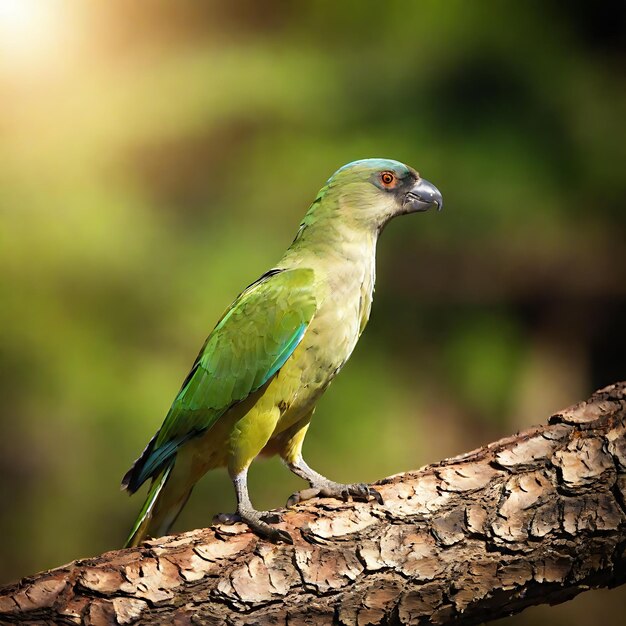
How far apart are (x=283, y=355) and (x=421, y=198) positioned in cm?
75

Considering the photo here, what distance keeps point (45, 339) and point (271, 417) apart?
254 cm

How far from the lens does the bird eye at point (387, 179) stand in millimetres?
2607

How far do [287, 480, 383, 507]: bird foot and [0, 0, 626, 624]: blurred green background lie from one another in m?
1.90

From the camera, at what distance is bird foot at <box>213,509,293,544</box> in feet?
6.55

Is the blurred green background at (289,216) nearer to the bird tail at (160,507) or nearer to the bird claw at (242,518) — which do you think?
the bird tail at (160,507)

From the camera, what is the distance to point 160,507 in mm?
2500

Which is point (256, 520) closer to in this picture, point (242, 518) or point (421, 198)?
point (242, 518)

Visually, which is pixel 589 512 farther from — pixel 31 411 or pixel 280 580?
pixel 31 411

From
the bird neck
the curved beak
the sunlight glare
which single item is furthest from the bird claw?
the sunlight glare

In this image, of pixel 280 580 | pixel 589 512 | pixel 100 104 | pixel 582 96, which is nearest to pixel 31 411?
pixel 100 104

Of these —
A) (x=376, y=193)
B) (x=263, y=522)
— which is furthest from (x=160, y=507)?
(x=376, y=193)

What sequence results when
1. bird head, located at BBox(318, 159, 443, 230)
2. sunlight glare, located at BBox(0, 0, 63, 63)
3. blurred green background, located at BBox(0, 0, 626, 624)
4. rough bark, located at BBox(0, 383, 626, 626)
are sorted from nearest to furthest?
1. rough bark, located at BBox(0, 383, 626, 626)
2. bird head, located at BBox(318, 159, 443, 230)
3. blurred green background, located at BBox(0, 0, 626, 624)
4. sunlight glare, located at BBox(0, 0, 63, 63)

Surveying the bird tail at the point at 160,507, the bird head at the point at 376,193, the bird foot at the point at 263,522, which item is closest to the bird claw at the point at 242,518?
the bird foot at the point at 263,522

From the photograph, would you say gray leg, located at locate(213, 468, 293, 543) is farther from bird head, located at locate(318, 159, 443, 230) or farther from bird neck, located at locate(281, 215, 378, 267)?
bird head, located at locate(318, 159, 443, 230)
